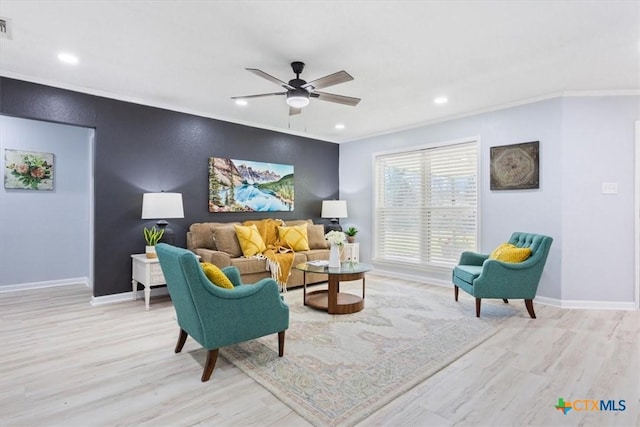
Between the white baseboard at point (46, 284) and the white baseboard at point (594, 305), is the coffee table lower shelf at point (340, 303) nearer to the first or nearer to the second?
the white baseboard at point (594, 305)

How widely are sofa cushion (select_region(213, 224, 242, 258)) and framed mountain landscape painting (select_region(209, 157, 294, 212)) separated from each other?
0.58 metres

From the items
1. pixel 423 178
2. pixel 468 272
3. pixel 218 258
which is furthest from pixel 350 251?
pixel 218 258

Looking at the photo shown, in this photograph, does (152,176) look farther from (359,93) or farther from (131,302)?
(359,93)

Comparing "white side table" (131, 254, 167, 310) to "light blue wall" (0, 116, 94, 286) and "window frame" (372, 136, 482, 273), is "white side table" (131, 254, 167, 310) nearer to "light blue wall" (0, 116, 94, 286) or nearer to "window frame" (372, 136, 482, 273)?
"light blue wall" (0, 116, 94, 286)

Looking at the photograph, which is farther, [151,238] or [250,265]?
[250,265]

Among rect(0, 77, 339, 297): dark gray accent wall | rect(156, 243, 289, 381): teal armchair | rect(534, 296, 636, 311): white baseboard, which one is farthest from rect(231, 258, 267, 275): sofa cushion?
rect(534, 296, 636, 311): white baseboard

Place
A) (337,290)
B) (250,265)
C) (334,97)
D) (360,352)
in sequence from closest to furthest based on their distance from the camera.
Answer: (360,352) → (334,97) → (337,290) → (250,265)

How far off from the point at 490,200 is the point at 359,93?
2377 millimetres

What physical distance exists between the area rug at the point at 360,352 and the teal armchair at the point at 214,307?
300 mm

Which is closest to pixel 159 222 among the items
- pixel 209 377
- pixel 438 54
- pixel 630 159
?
pixel 209 377

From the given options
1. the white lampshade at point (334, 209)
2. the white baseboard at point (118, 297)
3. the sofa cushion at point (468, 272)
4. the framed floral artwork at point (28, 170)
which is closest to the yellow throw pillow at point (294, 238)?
the white lampshade at point (334, 209)

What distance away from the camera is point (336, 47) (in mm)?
2906

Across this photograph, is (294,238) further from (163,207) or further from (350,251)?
(163,207)

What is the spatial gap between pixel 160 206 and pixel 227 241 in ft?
3.17
